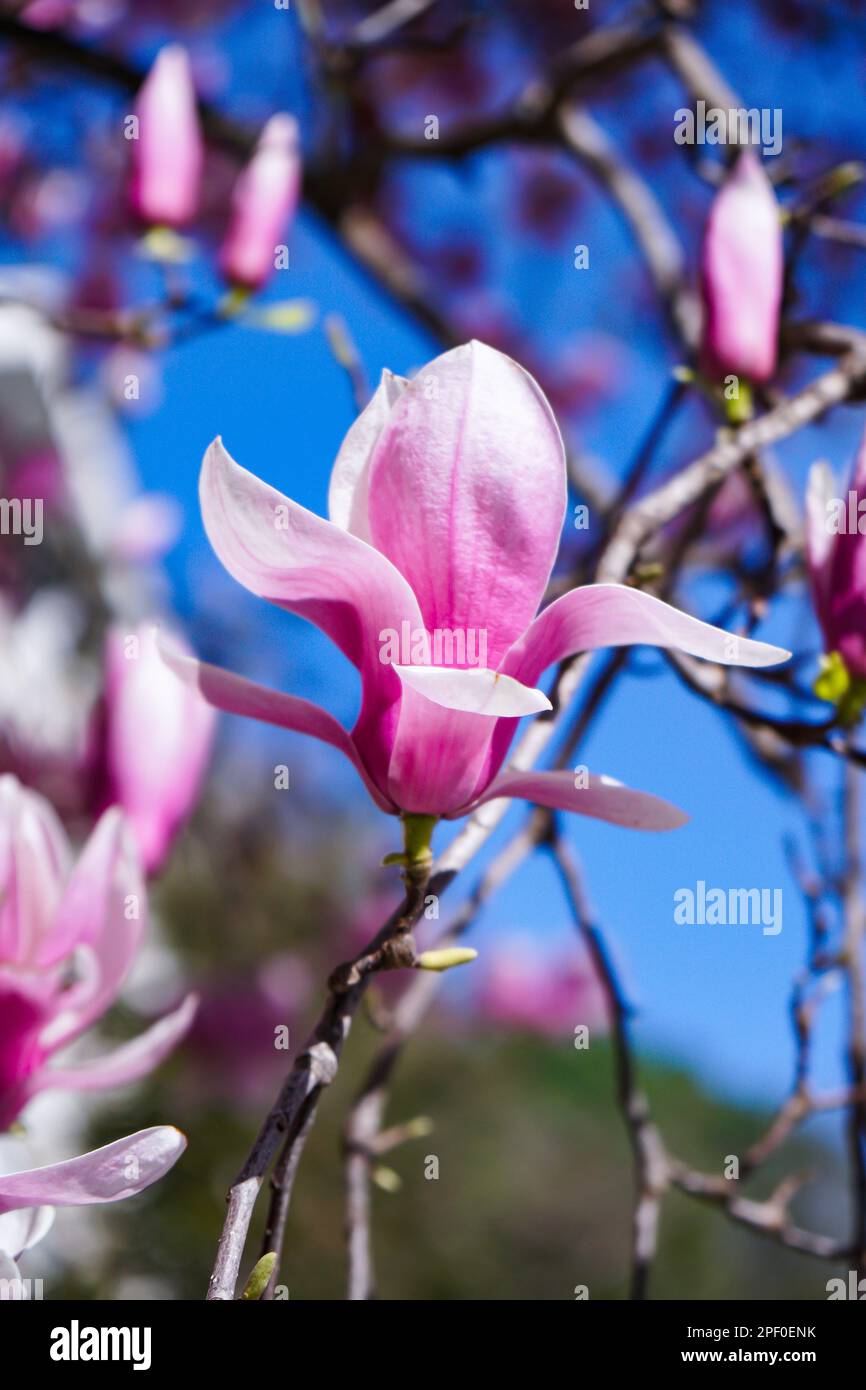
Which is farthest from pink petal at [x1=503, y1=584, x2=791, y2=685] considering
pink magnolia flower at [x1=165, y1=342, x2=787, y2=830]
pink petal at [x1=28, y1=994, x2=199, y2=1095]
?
pink petal at [x1=28, y1=994, x2=199, y2=1095]

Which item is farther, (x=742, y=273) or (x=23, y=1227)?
(x=742, y=273)

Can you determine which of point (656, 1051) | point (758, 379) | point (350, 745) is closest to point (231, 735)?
point (758, 379)

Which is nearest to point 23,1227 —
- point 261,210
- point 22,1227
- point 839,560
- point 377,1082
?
point 22,1227

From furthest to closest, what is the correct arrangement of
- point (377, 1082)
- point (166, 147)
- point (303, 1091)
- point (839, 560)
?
point (166, 147) < point (377, 1082) < point (839, 560) < point (303, 1091)

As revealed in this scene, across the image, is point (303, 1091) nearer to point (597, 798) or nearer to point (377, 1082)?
point (597, 798)

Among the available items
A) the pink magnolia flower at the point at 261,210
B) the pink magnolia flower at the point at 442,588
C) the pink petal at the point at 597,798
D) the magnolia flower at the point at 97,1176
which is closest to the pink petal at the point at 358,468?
the pink magnolia flower at the point at 442,588

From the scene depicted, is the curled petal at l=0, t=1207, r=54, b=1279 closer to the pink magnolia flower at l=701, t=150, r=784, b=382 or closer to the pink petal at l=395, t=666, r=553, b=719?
the pink petal at l=395, t=666, r=553, b=719

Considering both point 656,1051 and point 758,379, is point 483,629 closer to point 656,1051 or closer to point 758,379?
point 758,379
